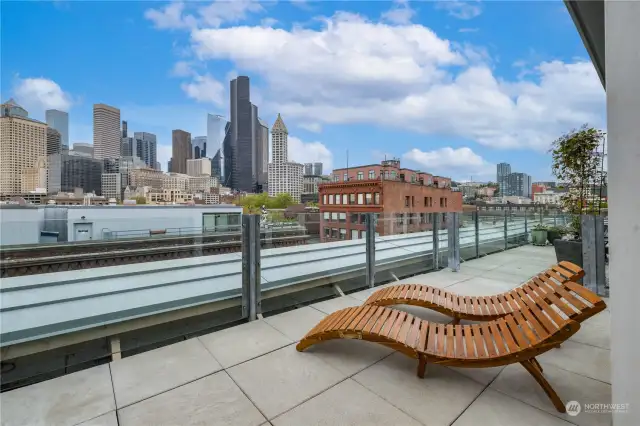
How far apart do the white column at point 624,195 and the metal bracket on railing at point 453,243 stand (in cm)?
501

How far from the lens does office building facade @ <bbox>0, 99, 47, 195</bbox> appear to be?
10.8 m

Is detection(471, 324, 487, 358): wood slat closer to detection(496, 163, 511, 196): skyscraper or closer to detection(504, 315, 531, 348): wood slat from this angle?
detection(504, 315, 531, 348): wood slat

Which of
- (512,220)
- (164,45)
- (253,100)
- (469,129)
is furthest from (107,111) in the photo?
(512,220)

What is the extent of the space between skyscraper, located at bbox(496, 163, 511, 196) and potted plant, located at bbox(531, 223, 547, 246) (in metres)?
30.6

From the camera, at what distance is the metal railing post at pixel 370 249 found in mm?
5273

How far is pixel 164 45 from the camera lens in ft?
229

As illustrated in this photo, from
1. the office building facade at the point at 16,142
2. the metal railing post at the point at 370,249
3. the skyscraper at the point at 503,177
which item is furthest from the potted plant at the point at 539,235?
the skyscraper at the point at 503,177

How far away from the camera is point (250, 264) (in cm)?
381

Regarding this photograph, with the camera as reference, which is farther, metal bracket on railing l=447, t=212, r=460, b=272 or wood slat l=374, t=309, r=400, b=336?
metal bracket on railing l=447, t=212, r=460, b=272

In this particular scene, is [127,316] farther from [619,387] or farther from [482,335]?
[619,387]

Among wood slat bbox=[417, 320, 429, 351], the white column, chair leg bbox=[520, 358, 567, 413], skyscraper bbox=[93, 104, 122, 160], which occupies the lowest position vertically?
chair leg bbox=[520, 358, 567, 413]

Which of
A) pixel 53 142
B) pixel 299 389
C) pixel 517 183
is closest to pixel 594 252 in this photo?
pixel 299 389

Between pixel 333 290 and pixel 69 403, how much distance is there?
3278 millimetres

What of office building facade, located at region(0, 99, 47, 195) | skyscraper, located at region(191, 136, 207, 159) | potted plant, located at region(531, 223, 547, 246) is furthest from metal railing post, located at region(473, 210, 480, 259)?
skyscraper, located at region(191, 136, 207, 159)
